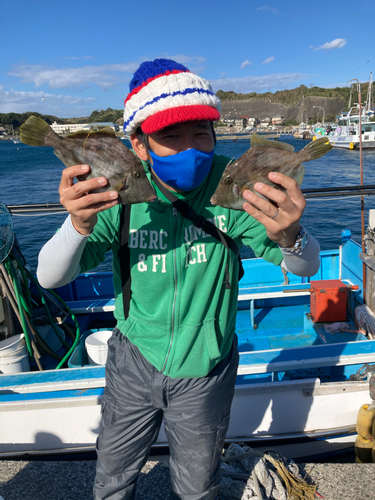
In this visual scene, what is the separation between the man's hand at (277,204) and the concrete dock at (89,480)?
2.42 metres

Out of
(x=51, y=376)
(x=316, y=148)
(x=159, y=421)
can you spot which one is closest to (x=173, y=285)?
(x=159, y=421)

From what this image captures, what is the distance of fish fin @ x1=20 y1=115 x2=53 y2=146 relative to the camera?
5.97ft

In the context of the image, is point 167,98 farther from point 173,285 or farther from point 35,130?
point 173,285

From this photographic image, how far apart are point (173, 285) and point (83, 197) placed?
0.67m

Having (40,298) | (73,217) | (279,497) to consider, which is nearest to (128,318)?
(73,217)

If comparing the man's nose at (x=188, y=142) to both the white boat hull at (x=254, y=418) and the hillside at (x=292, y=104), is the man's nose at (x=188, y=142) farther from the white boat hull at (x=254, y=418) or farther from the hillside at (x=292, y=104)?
the hillside at (x=292, y=104)

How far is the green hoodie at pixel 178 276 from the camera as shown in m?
1.99

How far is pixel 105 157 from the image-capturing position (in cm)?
181

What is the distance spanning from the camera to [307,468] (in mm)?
3164

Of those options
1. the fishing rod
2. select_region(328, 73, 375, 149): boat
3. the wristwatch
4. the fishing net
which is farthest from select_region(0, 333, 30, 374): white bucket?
select_region(328, 73, 375, 149): boat

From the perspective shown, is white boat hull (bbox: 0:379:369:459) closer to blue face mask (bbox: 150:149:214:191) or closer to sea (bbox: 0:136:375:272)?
blue face mask (bbox: 150:149:214:191)

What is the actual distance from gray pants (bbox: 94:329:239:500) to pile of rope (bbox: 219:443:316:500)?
3.07 ft

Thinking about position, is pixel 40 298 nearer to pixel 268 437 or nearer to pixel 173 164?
pixel 268 437

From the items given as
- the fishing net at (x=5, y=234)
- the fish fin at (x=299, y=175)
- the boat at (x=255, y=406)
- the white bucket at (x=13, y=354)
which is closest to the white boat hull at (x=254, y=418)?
the boat at (x=255, y=406)
